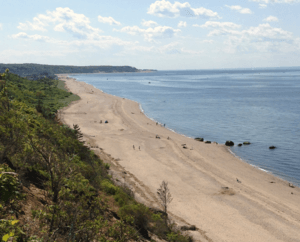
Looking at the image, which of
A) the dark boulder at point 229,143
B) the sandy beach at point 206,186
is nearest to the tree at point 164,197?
the sandy beach at point 206,186

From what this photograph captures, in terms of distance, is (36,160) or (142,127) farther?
(142,127)

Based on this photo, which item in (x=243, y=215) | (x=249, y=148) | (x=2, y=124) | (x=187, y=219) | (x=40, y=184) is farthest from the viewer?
(x=249, y=148)

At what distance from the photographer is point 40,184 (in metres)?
14.5

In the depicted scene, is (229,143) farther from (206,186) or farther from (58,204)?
(58,204)

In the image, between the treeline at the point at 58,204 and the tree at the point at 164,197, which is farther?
the tree at the point at 164,197

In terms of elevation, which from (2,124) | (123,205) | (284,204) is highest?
(2,124)

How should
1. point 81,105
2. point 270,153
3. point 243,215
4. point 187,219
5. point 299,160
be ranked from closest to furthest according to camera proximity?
point 187,219
point 243,215
point 299,160
point 270,153
point 81,105

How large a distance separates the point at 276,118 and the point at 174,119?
30.4 metres

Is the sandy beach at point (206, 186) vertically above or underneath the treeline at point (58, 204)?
underneath

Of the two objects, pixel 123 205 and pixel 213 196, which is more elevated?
pixel 123 205

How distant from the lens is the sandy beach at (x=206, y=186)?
826 inches

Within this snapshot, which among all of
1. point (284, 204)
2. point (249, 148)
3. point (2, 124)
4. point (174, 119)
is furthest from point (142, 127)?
point (2, 124)

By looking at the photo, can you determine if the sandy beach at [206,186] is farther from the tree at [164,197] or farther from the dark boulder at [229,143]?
the dark boulder at [229,143]

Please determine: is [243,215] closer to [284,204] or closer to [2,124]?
[284,204]
